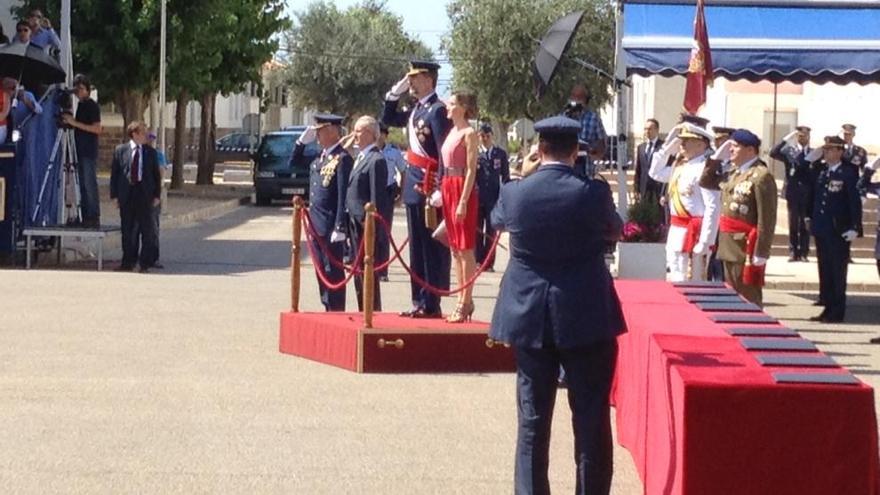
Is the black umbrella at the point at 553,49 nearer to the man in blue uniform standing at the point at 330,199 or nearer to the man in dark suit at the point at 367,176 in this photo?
the man in blue uniform standing at the point at 330,199

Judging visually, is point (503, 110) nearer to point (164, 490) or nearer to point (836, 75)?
point (836, 75)

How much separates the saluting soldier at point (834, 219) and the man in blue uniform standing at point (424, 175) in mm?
5747

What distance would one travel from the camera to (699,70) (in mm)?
16234

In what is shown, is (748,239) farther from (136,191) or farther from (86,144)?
(86,144)

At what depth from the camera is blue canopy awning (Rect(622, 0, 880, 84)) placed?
17828mm

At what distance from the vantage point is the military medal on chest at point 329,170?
15.1 meters

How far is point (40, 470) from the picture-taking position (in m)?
9.06

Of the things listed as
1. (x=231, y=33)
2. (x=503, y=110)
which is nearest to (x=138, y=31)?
(x=231, y=33)

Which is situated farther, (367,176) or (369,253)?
(367,176)

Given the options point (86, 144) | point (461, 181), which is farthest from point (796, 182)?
point (461, 181)

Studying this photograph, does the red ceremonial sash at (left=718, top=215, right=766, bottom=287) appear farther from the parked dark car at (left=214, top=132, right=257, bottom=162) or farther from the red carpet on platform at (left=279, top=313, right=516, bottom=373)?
the parked dark car at (left=214, top=132, right=257, bottom=162)

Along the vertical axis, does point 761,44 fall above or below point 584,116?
above

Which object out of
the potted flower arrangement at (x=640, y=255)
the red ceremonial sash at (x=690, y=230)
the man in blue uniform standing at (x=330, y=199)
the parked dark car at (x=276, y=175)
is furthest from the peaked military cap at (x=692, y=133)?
the parked dark car at (x=276, y=175)

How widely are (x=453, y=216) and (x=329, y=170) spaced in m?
2.74
